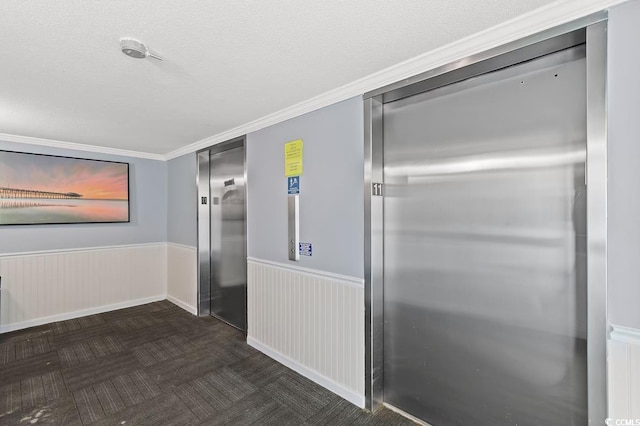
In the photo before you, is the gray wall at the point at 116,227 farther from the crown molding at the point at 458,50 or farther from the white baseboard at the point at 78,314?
the crown molding at the point at 458,50

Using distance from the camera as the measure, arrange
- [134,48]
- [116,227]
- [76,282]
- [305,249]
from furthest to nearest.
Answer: [116,227], [76,282], [305,249], [134,48]

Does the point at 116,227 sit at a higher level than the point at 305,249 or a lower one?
higher

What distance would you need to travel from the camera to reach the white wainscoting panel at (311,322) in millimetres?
2346

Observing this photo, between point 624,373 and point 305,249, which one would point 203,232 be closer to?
point 305,249

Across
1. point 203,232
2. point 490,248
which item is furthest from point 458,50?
point 203,232

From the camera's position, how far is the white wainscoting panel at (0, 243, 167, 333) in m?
3.74

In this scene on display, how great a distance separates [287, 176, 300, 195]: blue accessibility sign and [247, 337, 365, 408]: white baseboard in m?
1.56

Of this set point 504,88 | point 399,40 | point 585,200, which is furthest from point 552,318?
point 399,40

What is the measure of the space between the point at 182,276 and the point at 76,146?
88.3 inches

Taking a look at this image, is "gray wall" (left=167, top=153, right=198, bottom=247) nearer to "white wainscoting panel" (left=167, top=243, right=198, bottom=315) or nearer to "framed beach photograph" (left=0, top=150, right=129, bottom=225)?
"white wainscoting panel" (left=167, top=243, right=198, bottom=315)

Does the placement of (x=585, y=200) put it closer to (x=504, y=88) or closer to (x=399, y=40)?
(x=504, y=88)

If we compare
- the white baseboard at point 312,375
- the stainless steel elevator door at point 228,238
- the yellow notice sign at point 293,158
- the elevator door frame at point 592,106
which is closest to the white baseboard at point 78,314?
the stainless steel elevator door at point 228,238

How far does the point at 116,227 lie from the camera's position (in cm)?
451

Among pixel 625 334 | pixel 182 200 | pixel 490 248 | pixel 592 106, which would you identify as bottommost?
pixel 625 334
